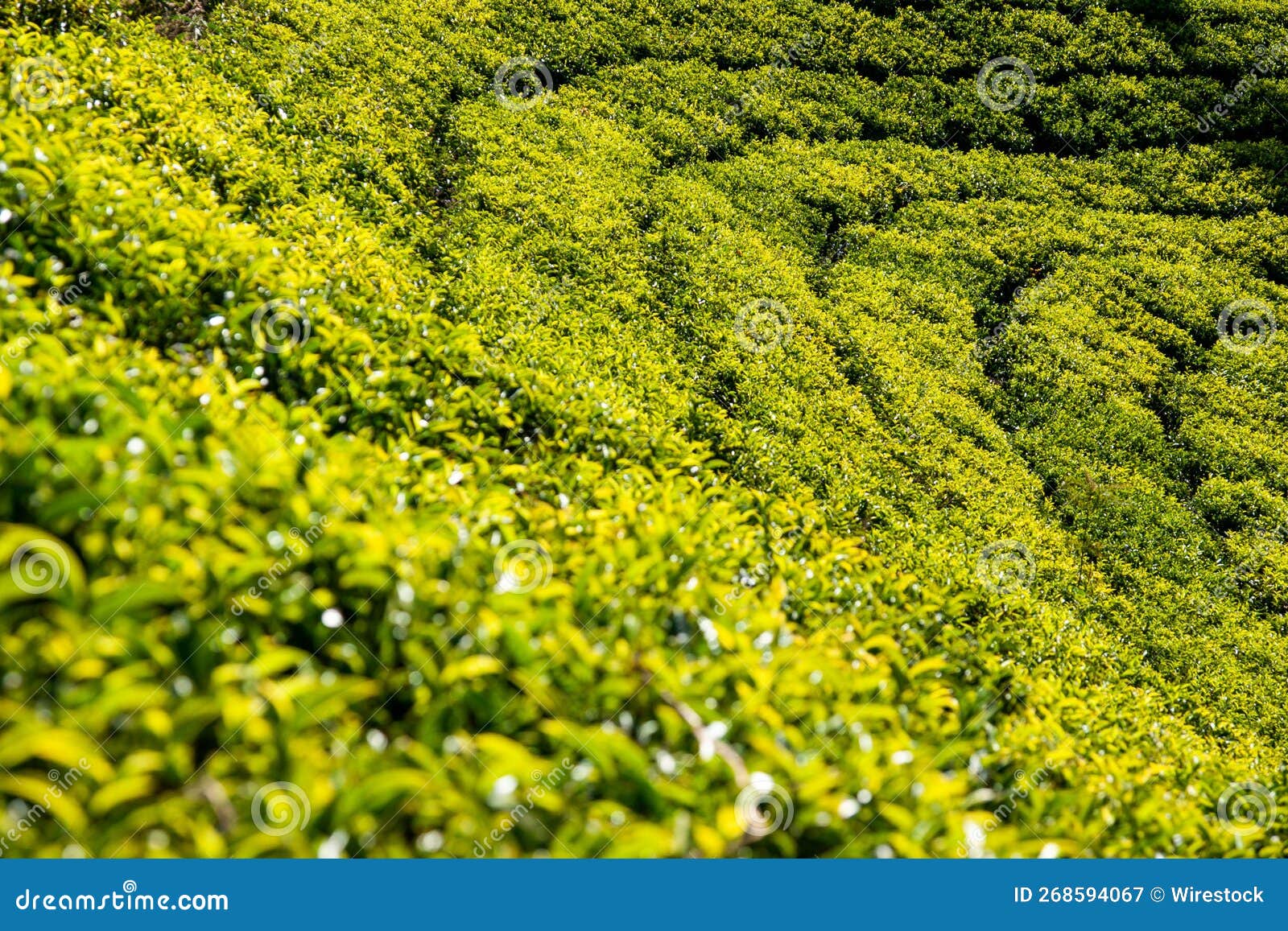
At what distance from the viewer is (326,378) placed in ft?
15.3

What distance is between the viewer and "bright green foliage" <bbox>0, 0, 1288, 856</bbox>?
95.8 inches

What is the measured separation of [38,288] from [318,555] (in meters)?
2.98

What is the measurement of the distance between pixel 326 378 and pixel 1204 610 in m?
11.2

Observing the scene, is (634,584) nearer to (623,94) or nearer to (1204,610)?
(1204,610)

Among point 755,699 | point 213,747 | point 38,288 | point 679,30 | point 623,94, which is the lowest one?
point 213,747

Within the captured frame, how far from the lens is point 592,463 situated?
194 inches

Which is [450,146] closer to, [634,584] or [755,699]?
[634,584]

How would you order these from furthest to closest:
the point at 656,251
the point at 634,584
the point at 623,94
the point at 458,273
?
the point at 623,94 → the point at 656,251 → the point at 458,273 → the point at 634,584

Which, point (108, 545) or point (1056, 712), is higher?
point (108, 545)

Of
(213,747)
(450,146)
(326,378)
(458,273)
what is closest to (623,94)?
(450,146)

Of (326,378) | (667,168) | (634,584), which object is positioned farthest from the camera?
(667,168)

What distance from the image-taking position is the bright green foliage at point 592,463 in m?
2.43

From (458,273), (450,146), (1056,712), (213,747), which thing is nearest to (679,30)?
(450,146)

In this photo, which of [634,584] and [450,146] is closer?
[634,584]
